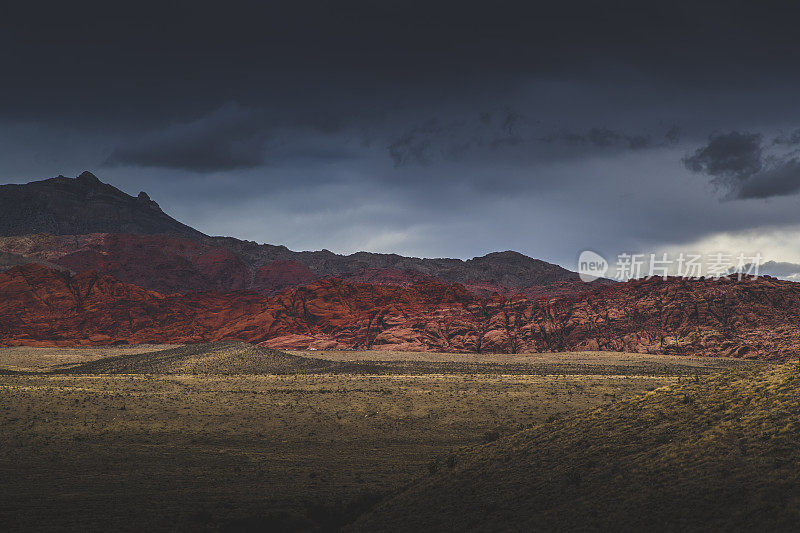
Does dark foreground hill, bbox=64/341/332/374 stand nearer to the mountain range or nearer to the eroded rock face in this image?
the mountain range

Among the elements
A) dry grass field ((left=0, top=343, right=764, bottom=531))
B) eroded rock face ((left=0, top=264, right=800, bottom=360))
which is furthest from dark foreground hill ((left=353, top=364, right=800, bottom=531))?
eroded rock face ((left=0, top=264, right=800, bottom=360))

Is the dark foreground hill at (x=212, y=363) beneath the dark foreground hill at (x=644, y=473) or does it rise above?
beneath

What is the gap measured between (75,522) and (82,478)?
853cm

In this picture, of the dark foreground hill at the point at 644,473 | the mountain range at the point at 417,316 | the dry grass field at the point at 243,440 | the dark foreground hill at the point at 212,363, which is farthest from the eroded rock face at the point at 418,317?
the dark foreground hill at the point at 644,473

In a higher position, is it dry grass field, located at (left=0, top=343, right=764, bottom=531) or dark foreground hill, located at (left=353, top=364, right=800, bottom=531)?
dark foreground hill, located at (left=353, top=364, right=800, bottom=531)

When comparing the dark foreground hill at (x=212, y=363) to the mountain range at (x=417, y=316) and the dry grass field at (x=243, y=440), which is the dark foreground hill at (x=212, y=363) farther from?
the mountain range at (x=417, y=316)

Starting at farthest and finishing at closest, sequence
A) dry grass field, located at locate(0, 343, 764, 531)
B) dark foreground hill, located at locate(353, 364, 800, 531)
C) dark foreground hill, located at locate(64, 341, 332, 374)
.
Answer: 1. dark foreground hill, located at locate(64, 341, 332, 374)
2. dry grass field, located at locate(0, 343, 764, 531)
3. dark foreground hill, located at locate(353, 364, 800, 531)

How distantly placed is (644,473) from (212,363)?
79906 mm

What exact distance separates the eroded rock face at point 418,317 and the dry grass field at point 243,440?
65.9 m

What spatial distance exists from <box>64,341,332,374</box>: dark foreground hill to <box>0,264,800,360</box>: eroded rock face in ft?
167

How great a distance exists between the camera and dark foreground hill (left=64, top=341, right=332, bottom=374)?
293 ft

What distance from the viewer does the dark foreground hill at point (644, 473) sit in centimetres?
1784

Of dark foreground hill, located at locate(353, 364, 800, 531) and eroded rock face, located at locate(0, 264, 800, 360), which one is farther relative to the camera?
eroded rock face, located at locate(0, 264, 800, 360)

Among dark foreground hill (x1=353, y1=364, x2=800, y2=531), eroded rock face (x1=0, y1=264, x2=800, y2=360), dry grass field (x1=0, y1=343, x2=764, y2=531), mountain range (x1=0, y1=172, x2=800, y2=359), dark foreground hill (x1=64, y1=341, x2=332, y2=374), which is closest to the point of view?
dark foreground hill (x1=353, y1=364, x2=800, y2=531)
